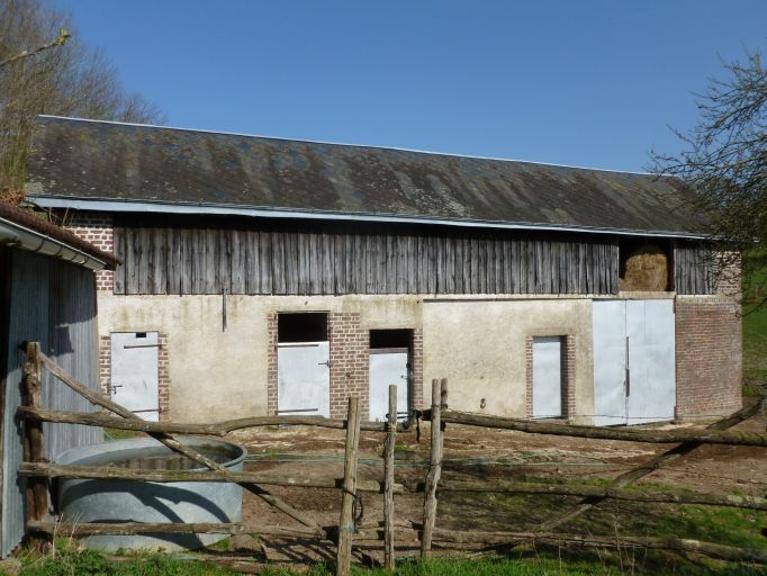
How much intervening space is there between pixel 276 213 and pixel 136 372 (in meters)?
3.86

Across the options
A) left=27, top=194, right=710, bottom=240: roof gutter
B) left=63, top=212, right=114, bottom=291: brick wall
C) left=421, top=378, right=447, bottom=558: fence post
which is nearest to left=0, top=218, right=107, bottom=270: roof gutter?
left=421, top=378, right=447, bottom=558: fence post

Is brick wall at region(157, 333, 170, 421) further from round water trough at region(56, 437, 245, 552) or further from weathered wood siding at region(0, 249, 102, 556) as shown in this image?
round water trough at region(56, 437, 245, 552)

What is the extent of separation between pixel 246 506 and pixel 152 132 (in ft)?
33.7

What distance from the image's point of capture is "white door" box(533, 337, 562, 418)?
622 inches

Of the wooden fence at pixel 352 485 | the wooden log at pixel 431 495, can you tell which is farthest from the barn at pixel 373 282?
the wooden log at pixel 431 495

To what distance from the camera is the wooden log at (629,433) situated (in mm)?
5562

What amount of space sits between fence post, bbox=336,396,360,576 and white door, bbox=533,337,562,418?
1071 cm

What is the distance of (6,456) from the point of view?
5.49 m

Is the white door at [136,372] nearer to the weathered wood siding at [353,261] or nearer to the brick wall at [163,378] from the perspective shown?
the brick wall at [163,378]

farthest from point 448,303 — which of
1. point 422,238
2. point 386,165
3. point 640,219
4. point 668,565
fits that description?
point 668,565

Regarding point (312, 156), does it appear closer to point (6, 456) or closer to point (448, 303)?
point (448, 303)

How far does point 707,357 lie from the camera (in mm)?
17750

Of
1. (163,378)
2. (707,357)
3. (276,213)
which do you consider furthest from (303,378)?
(707,357)

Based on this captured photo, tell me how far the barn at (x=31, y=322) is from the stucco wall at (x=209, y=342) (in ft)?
12.4
